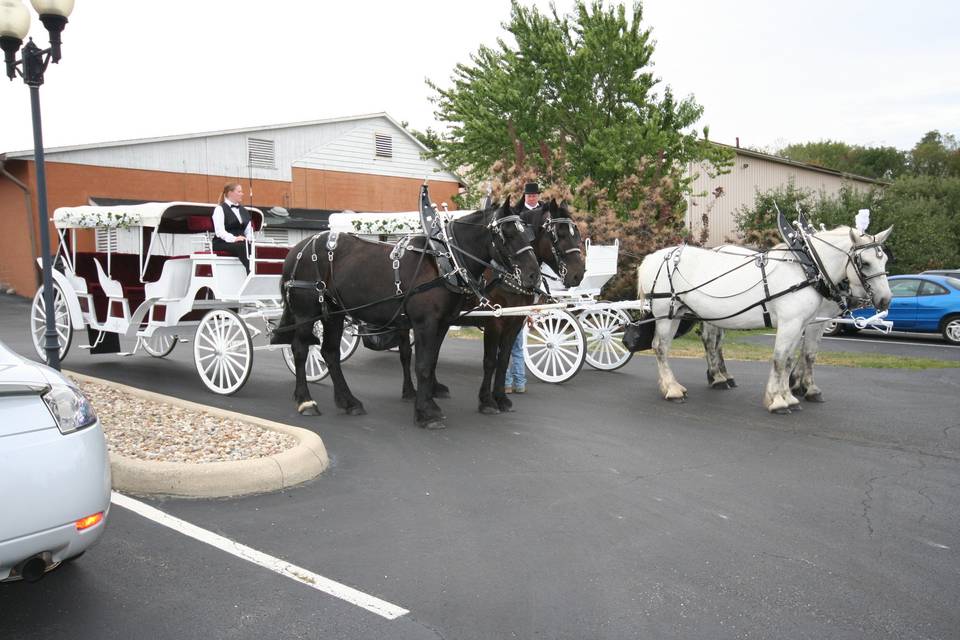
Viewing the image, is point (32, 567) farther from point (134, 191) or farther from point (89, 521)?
point (134, 191)

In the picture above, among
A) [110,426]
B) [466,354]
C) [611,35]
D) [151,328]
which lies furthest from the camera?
[611,35]

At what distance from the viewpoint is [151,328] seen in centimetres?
959

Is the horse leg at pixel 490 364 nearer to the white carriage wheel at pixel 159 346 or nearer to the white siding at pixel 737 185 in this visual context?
the white carriage wheel at pixel 159 346

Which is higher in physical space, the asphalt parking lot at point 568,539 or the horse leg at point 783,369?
the horse leg at point 783,369

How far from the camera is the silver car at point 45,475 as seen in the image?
3.06 m

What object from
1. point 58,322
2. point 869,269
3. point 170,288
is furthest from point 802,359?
point 58,322

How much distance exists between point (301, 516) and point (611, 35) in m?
18.7

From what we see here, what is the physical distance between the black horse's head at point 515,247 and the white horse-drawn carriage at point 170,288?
3277mm

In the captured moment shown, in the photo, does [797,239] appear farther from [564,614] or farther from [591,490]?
[564,614]

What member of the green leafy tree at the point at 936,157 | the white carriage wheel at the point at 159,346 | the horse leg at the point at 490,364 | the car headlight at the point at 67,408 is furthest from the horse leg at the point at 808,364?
the green leafy tree at the point at 936,157

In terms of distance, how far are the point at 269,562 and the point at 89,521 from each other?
1102mm

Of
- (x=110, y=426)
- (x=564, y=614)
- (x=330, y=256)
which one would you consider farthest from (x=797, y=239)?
(x=110, y=426)

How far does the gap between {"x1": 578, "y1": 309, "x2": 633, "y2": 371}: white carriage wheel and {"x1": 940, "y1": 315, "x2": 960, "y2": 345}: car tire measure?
31.4 ft

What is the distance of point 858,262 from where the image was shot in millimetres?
8062
